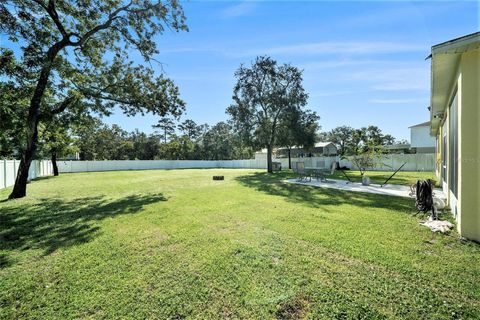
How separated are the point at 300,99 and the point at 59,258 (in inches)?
839

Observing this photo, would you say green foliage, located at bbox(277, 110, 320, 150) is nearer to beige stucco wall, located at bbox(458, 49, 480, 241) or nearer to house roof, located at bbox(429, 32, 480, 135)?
house roof, located at bbox(429, 32, 480, 135)

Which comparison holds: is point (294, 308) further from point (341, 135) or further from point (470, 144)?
point (341, 135)

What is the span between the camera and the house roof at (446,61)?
3557 mm

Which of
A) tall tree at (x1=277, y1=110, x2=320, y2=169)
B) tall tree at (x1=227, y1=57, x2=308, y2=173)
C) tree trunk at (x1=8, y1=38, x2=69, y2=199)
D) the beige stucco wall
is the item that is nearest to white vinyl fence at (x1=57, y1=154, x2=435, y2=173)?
tall tree at (x1=277, y1=110, x2=320, y2=169)

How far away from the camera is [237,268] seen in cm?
312

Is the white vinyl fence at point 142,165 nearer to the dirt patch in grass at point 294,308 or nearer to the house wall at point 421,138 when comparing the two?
the house wall at point 421,138

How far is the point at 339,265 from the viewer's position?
3117mm

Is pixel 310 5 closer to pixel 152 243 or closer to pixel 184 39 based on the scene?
pixel 184 39

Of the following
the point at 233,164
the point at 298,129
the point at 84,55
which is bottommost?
the point at 233,164

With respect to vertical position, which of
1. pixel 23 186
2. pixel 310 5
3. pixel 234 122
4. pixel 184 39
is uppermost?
pixel 184 39

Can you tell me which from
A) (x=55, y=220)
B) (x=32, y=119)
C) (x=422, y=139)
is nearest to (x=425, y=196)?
(x=55, y=220)

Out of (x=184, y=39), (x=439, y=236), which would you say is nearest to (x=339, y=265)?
(x=439, y=236)

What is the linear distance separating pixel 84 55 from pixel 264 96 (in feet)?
48.0

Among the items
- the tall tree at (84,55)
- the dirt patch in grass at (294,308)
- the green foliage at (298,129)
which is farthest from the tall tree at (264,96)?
the dirt patch in grass at (294,308)
